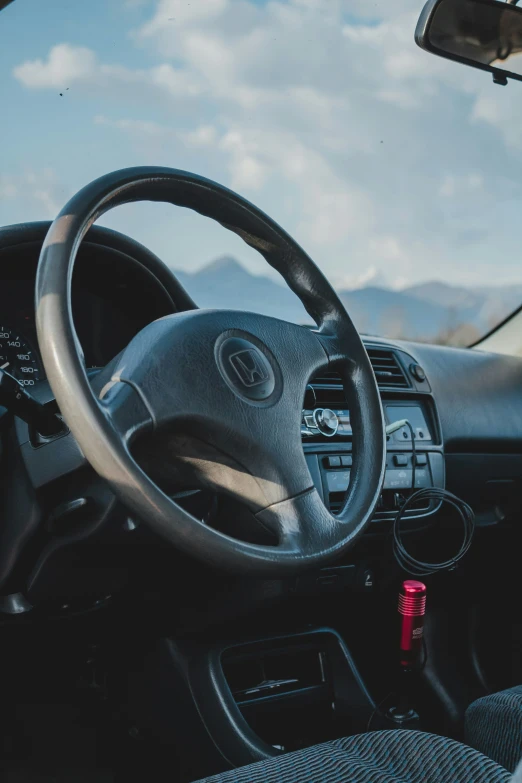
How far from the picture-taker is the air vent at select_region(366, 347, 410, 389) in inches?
83.8

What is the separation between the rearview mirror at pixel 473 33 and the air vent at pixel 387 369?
0.68m

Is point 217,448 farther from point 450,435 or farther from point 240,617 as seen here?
point 450,435

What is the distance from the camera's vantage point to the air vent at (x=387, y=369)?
2.13 m

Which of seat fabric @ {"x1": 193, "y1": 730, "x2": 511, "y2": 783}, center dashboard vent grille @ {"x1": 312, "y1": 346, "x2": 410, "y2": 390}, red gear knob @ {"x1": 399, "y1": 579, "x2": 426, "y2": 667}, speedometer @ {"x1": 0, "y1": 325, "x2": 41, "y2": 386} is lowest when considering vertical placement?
red gear knob @ {"x1": 399, "y1": 579, "x2": 426, "y2": 667}

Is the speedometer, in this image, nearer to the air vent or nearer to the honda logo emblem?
the honda logo emblem

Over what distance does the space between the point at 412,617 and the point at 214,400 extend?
3.38ft

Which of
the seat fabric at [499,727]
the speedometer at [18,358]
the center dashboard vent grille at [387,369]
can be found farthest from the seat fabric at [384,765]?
the center dashboard vent grille at [387,369]

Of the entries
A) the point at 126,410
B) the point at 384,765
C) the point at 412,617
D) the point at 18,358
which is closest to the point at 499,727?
the point at 384,765

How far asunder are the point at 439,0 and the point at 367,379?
93cm

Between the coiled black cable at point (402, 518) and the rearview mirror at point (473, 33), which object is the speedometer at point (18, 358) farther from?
the rearview mirror at point (473, 33)

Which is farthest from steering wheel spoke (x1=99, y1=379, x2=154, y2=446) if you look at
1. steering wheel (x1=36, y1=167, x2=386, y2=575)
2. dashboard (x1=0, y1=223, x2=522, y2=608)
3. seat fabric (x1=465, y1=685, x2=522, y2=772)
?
seat fabric (x1=465, y1=685, x2=522, y2=772)

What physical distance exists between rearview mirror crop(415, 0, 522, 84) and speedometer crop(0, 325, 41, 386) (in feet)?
3.50

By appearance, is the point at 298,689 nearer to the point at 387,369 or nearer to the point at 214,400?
the point at 387,369

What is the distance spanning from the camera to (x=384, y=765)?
47.6 inches
